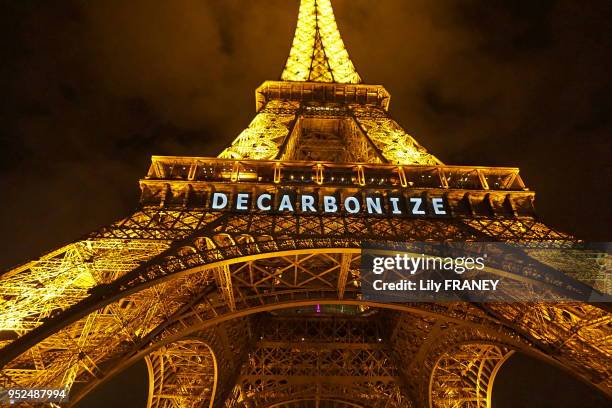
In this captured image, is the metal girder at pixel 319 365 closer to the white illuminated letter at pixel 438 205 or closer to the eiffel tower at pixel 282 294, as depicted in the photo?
the eiffel tower at pixel 282 294

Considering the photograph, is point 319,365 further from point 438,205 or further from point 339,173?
point 438,205

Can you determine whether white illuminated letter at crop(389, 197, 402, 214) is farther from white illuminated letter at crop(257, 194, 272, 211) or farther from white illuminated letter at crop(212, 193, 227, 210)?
white illuminated letter at crop(212, 193, 227, 210)

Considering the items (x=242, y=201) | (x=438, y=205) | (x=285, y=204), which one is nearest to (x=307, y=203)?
(x=285, y=204)

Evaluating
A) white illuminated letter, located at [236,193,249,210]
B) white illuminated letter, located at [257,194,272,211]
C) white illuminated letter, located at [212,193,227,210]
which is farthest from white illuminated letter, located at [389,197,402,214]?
white illuminated letter, located at [212,193,227,210]

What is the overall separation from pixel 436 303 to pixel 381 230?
3364 mm

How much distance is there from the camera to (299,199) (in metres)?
13.4

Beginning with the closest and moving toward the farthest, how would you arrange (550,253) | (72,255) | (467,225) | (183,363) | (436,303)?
(72,255), (550,253), (467,225), (436,303), (183,363)

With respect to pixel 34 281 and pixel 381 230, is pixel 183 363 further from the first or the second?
pixel 381 230

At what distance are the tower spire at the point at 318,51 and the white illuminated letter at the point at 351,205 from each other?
1422 centimetres

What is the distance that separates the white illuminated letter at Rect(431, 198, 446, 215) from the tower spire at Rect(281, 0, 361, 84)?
14179 mm

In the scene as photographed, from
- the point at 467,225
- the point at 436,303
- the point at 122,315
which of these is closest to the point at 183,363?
the point at 122,315

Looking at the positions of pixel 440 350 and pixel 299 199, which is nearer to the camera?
pixel 299 199

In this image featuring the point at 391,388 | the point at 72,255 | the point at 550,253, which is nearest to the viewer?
the point at 72,255

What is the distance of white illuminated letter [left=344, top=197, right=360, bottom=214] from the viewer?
1325 centimetres
